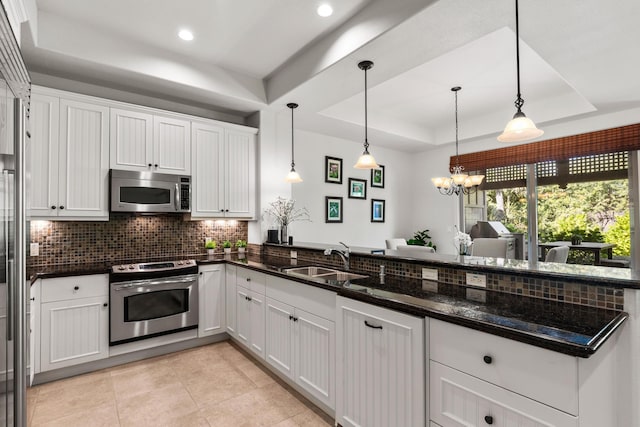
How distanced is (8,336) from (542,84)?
506cm

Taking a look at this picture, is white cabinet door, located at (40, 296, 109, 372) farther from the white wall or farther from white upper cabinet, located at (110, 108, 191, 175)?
the white wall

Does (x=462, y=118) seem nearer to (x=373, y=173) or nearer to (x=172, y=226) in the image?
(x=373, y=173)

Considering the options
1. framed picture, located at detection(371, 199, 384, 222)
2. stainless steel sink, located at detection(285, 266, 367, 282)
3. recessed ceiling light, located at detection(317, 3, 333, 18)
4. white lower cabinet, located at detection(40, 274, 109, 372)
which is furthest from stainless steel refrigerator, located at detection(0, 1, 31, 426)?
framed picture, located at detection(371, 199, 384, 222)

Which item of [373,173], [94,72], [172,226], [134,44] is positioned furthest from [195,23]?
[373,173]

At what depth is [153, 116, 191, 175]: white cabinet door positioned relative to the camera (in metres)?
3.43

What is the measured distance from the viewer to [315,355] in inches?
87.8

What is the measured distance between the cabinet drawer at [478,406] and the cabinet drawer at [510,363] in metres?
0.03

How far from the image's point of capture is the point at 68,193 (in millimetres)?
2963

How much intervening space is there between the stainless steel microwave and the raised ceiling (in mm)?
924

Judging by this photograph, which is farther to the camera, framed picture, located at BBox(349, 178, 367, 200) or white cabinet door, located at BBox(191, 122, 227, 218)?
framed picture, located at BBox(349, 178, 367, 200)

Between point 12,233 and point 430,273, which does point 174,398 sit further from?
point 430,273

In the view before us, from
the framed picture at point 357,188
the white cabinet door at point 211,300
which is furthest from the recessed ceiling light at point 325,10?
the framed picture at point 357,188

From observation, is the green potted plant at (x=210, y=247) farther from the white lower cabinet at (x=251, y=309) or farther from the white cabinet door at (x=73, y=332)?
the white cabinet door at (x=73, y=332)

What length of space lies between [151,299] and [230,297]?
0.73 metres
